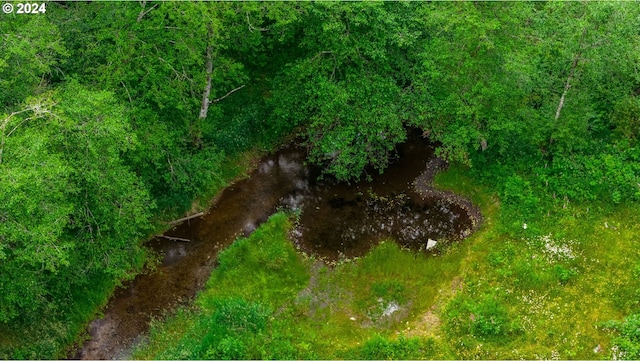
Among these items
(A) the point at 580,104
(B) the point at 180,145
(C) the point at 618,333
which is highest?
(B) the point at 180,145

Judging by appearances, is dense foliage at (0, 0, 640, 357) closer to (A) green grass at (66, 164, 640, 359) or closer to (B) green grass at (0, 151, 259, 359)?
(B) green grass at (0, 151, 259, 359)

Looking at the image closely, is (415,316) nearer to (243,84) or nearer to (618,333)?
(618,333)

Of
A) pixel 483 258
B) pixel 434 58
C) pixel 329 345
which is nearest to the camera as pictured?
pixel 329 345

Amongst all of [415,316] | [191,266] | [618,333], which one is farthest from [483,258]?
[191,266]

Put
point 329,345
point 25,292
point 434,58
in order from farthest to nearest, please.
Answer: point 434,58 → point 329,345 → point 25,292

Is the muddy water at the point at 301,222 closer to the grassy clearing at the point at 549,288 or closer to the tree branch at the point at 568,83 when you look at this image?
the grassy clearing at the point at 549,288

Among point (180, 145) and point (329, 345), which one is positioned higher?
point (180, 145)
